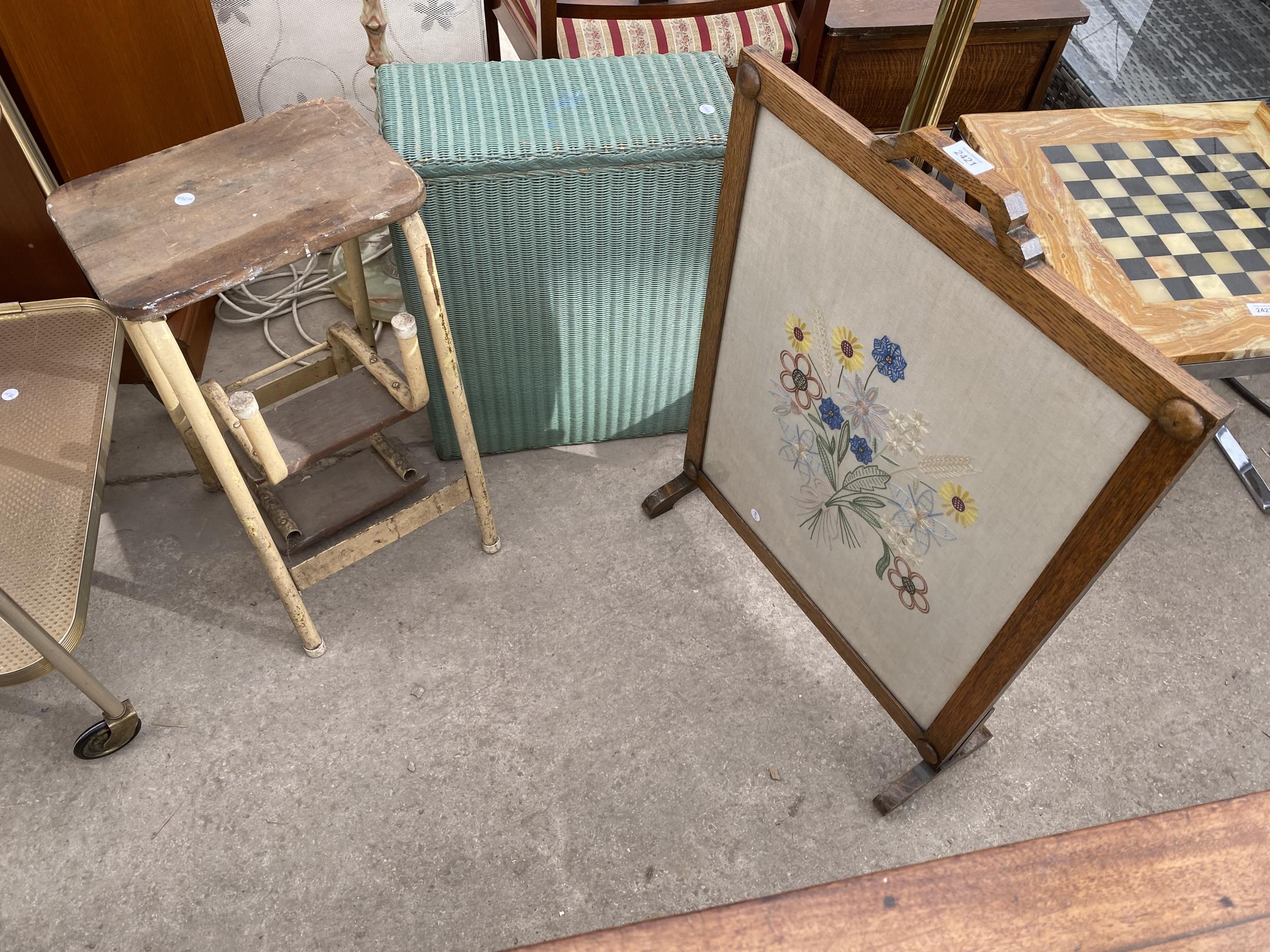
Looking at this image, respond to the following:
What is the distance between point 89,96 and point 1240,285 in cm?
235

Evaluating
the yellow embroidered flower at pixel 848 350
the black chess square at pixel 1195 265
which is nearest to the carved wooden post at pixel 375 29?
the yellow embroidered flower at pixel 848 350

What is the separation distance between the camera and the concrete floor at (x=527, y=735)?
1.59m

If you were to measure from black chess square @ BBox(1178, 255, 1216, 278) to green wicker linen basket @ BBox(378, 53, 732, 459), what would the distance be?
88cm

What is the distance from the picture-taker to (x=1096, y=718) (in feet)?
6.11

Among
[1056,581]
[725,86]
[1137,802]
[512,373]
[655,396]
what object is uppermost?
[725,86]

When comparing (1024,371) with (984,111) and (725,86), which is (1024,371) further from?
(984,111)

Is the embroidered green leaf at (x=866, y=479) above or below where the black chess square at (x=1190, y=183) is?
below

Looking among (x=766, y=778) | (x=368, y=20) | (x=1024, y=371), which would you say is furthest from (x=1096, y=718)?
(x=368, y=20)

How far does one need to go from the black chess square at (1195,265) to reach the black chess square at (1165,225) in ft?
0.24

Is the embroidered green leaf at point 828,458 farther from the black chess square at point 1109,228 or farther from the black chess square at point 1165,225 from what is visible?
the black chess square at point 1165,225

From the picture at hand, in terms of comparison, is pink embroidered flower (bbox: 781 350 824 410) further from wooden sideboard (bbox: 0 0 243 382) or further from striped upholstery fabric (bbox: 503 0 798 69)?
wooden sideboard (bbox: 0 0 243 382)

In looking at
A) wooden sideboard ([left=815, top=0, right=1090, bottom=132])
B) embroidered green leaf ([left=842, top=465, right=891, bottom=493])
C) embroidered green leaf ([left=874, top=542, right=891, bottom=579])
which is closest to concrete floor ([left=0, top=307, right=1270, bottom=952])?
embroidered green leaf ([left=874, top=542, right=891, bottom=579])

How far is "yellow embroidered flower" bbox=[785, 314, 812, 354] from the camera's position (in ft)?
4.76

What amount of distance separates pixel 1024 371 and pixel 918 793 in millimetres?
979
